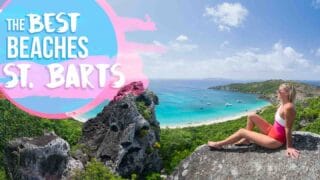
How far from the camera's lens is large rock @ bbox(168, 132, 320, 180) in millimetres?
6113

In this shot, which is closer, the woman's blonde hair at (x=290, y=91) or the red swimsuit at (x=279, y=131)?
the red swimsuit at (x=279, y=131)

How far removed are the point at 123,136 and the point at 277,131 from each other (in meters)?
15.6

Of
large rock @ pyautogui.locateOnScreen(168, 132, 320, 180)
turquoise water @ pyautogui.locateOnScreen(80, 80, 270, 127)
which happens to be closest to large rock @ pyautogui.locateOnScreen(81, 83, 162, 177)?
large rock @ pyautogui.locateOnScreen(168, 132, 320, 180)

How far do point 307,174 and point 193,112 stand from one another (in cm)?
9257

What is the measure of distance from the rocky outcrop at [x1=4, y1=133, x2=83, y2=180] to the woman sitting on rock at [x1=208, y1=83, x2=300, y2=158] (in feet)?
38.0

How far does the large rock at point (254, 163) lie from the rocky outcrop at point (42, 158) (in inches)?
452

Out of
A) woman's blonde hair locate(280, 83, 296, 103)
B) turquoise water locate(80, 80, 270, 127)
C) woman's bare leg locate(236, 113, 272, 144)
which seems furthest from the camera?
turquoise water locate(80, 80, 270, 127)

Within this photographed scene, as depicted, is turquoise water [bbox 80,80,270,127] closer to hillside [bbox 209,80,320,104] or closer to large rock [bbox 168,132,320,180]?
hillside [bbox 209,80,320,104]

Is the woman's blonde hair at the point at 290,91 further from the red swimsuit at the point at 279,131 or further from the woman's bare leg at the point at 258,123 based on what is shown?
the woman's bare leg at the point at 258,123

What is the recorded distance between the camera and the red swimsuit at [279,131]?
6508 millimetres

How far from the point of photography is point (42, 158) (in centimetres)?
1769

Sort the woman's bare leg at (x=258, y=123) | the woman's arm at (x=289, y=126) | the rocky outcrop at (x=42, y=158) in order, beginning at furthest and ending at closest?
the rocky outcrop at (x=42, y=158) → the woman's bare leg at (x=258, y=123) → the woman's arm at (x=289, y=126)

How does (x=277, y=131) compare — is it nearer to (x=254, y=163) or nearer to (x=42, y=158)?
(x=254, y=163)

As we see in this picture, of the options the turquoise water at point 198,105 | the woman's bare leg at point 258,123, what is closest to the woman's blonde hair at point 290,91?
the woman's bare leg at point 258,123
